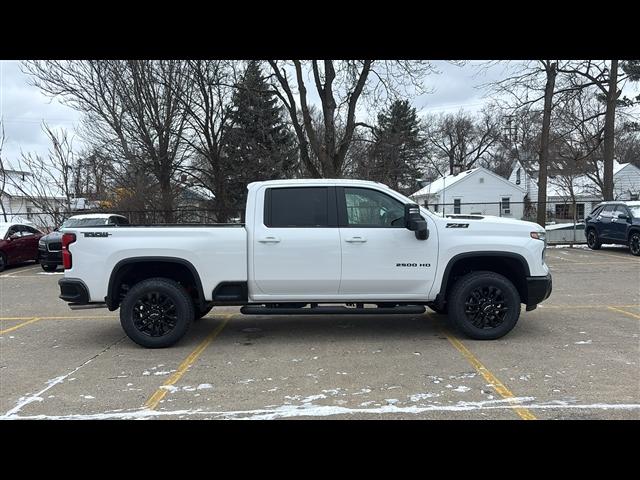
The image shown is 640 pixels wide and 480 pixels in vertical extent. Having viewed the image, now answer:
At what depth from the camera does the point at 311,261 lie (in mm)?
5746

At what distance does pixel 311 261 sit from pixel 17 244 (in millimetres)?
14446

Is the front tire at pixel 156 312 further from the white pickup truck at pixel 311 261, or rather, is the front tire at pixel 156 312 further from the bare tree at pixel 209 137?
the bare tree at pixel 209 137

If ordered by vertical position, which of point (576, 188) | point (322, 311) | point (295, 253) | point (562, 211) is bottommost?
point (322, 311)

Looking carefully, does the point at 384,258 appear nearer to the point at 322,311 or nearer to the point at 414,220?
the point at 414,220

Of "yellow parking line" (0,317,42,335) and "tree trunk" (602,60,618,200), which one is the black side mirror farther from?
"tree trunk" (602,60,618,200)

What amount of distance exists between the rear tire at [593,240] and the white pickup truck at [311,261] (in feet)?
43.5

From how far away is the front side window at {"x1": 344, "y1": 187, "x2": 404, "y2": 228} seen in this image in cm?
587

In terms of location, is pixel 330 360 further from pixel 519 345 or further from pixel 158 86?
pixel 158 86

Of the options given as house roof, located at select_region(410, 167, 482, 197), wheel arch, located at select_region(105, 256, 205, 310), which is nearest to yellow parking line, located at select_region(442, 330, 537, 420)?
wheel arch, located at select_region(105, 256, 205, 310)

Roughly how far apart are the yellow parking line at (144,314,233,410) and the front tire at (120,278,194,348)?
0.35 m

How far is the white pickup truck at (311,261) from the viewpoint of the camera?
5738mm

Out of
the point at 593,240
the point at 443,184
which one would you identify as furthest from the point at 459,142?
the point at 593,240

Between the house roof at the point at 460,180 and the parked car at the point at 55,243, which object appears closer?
the parked car at the point at 55,243

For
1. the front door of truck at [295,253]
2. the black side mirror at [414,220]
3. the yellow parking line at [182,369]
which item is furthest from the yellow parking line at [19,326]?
the black side mirror at [414,220]
